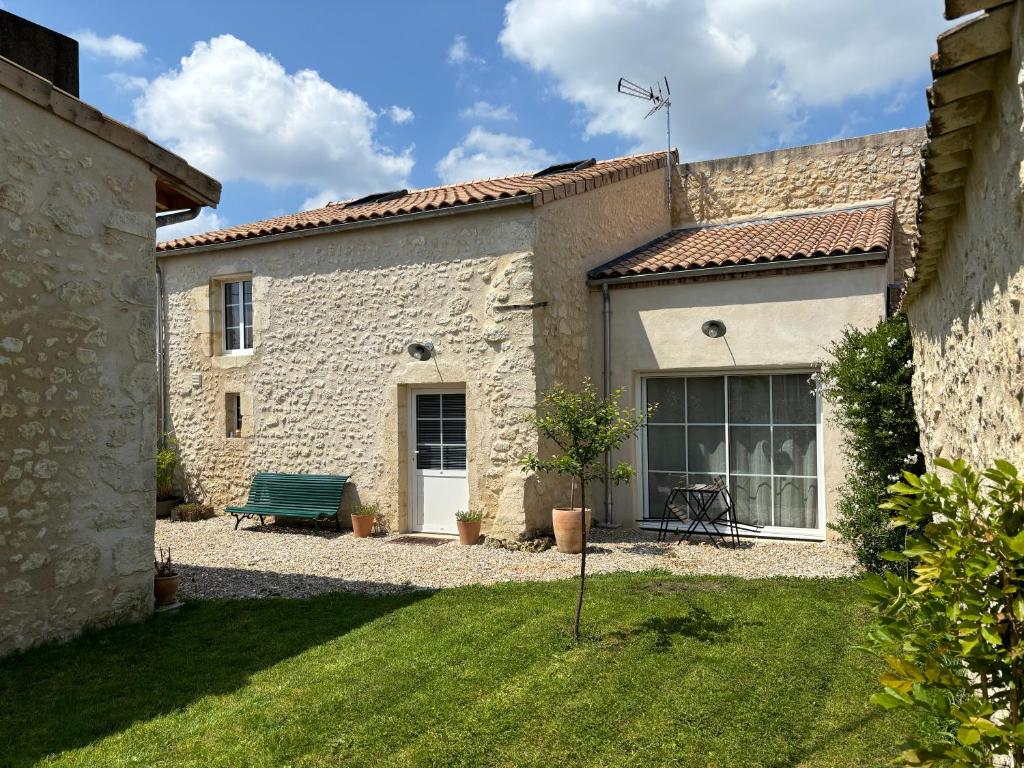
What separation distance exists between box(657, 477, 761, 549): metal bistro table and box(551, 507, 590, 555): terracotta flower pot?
1220mm

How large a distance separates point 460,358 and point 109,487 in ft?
15.3

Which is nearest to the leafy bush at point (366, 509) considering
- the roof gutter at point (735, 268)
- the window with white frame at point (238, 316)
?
the window with white frame at point (238, 316)

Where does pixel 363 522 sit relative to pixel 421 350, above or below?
below

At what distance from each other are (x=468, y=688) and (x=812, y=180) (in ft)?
37.6

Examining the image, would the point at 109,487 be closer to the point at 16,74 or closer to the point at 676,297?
the point at 16,74

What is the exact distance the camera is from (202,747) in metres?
3.71

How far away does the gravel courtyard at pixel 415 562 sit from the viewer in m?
7.21

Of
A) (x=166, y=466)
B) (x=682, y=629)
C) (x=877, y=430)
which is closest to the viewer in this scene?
(x=682, y=629)

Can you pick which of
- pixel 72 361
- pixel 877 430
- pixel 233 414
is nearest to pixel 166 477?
pixel 233 414

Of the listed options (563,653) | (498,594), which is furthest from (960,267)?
(498,594)

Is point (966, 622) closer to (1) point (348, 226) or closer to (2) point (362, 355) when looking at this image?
(2) point (362, 355)

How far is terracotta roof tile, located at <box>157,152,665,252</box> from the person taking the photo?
9164 millimetres

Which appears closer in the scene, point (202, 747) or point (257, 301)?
point (202, 747)

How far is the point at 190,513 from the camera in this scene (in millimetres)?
11156
